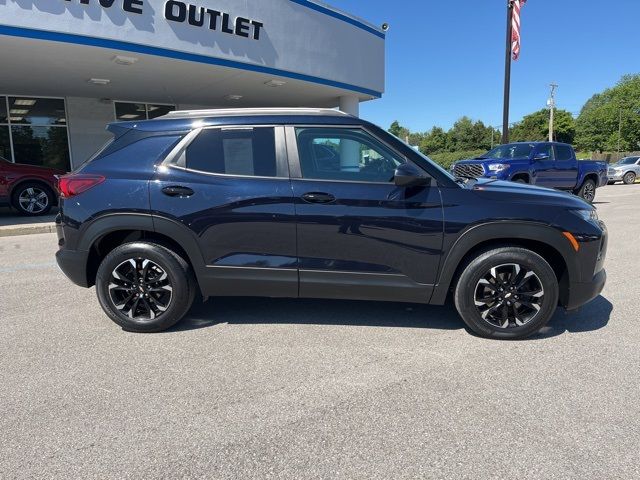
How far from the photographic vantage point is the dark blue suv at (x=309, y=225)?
11.4ft

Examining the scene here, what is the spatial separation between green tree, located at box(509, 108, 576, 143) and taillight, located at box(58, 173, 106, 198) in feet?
315

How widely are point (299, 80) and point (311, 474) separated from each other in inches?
464

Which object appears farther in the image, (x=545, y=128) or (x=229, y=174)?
(x=545, y=128)

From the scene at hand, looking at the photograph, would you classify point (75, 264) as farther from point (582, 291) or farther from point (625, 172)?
point (625, 172)

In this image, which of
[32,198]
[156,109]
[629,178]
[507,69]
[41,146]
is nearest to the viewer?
[32,198]

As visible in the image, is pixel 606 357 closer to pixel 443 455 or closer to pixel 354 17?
pixel 443 455

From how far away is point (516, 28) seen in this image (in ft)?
51.4

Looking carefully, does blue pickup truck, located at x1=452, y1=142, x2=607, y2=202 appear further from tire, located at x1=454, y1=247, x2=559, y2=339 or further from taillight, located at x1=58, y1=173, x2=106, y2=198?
taillight, located at x1=58, y1=173, x2=106, y2=198

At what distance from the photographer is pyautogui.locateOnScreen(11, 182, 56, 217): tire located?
10.3 metres

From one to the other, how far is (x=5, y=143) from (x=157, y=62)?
7.32 m

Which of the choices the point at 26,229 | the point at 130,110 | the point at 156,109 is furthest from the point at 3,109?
the point at 26,229

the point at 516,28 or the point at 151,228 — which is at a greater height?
the point at 516,28

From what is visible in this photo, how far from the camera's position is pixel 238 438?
2.41m

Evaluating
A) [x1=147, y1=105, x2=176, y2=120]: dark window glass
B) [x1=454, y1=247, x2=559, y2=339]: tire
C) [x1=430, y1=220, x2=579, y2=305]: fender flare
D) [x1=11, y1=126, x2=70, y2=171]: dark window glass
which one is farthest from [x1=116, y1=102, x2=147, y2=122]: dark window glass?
[x1=454, y1=247, x2=559, y2=339]: tire
